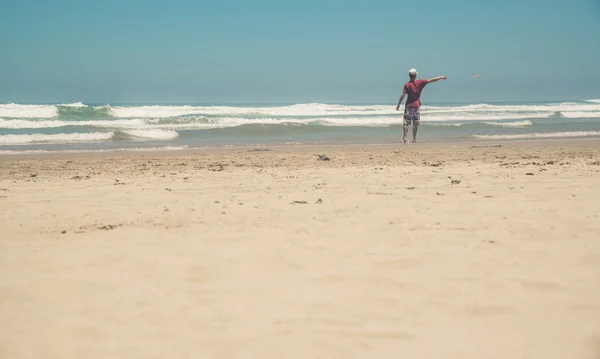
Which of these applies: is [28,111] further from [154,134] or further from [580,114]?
A: [580,114]

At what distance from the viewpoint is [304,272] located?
10.9 feet

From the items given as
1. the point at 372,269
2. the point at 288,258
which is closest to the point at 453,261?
the point at 372,269

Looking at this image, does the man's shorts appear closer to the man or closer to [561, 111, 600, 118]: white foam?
the man

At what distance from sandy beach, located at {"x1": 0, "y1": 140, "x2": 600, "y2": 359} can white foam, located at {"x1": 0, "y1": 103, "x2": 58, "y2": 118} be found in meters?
25.1

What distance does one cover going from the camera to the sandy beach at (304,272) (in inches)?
101

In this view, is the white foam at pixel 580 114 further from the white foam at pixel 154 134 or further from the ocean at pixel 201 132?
the white foam at pixel 154 134

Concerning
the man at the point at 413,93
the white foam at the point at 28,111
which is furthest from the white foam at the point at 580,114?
the white foam at the point at 28,111

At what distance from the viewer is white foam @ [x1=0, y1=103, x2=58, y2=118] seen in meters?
28.7

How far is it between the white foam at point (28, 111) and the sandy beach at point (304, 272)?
25124 mm

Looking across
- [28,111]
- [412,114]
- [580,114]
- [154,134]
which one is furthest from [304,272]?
[580,114]

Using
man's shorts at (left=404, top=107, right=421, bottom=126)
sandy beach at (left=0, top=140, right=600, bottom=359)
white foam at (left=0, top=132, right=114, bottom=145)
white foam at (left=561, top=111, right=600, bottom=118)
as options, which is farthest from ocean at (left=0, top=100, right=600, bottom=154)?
sandy beach at (left=0, top=140, right=600, bottom=359)

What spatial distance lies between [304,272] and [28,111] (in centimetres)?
2948

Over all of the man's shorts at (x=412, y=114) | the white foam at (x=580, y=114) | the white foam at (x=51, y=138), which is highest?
the white foam at (x=580, y=114)

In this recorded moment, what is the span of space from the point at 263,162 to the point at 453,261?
6374 mm
